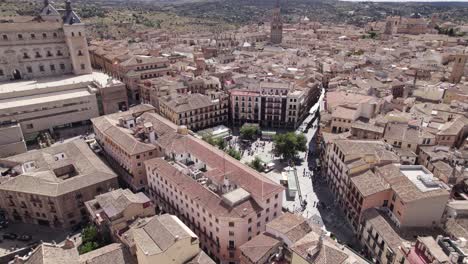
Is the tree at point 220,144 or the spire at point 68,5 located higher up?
the spire at point 68,5

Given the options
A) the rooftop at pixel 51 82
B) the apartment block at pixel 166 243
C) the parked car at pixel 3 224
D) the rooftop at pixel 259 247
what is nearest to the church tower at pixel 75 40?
the rooftop at pixel 51 82

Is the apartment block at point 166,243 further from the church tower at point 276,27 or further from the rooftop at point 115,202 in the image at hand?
the church tower at point 276,27

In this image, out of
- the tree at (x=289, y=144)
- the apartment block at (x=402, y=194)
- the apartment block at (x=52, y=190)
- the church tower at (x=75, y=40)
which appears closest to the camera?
the apartment block at (x=402, y=194)

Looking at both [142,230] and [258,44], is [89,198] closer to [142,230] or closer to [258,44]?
[142,230]

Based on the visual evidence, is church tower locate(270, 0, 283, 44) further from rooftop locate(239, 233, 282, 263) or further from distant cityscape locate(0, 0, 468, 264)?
rooftop locate(239, 233, 282, 263)

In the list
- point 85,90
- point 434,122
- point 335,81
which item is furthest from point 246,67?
point 434,122
